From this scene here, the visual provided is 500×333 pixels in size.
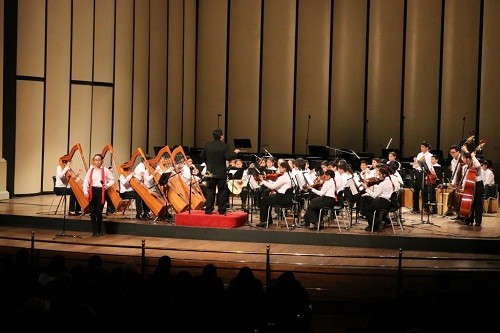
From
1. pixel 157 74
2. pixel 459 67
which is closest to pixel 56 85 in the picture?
pixel 157 74

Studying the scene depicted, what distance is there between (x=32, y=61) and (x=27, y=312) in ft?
40.3

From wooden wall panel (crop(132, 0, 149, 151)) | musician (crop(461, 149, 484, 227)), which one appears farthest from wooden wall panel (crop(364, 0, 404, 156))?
musician (crop(461, 149, 484, 227))

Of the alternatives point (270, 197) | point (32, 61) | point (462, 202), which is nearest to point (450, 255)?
point (462, 202)

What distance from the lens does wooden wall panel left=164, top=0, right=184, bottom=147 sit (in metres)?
19.7

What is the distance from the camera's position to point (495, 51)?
59.6 feet

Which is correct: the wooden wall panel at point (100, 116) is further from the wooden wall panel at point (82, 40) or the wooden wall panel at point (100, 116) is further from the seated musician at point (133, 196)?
the seated musician at point (133, 196)

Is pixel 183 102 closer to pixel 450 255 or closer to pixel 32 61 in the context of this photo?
pixel 32 61

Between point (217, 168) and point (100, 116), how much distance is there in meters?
6.39

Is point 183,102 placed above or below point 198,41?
below

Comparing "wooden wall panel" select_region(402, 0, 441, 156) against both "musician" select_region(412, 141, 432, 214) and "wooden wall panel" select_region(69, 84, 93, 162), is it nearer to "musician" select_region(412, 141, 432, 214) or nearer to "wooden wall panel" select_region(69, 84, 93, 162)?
"musician" select_region(412, 141, 432, 214)

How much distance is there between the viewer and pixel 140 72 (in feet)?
61.2

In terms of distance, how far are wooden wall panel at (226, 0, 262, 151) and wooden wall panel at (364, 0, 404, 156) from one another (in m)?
3.16

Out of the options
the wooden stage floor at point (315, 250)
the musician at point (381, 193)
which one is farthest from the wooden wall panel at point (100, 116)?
the musician at point (381, 193)

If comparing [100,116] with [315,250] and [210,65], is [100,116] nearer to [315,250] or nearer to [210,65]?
[210,65]
